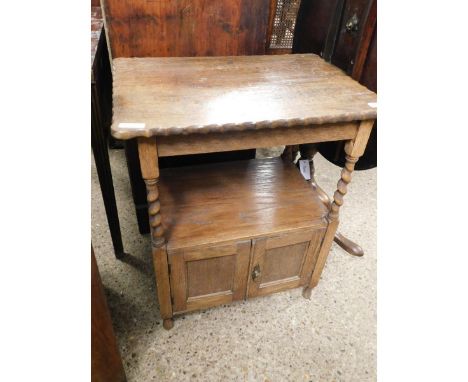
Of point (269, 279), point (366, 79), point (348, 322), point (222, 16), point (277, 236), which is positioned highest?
point (222, 16)

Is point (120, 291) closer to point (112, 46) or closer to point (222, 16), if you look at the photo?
point (112, 46)

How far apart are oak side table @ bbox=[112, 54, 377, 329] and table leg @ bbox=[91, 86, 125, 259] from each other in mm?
162

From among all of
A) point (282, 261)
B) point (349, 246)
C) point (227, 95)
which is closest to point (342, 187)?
point (282, 261)

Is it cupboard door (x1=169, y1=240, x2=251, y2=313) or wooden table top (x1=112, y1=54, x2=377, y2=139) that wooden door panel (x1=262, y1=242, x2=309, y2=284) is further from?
wooden table top (x1=112, y1=54, x2=377, y2=139)

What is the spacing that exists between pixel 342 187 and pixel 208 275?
53 cm

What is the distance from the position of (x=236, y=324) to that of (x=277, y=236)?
0.43 metres

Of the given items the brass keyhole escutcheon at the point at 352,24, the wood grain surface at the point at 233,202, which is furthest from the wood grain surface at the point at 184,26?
the wood grain surface at the point at 233,202

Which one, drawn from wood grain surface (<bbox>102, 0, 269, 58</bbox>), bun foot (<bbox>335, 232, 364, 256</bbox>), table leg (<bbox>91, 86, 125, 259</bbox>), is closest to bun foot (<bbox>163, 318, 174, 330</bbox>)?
table leg (<bbox>91, 86, 125, 259</bbox>)

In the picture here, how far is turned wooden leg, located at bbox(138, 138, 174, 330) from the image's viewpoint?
0.81 m

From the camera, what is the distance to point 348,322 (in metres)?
1.31

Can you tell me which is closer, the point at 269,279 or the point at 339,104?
the point at 339,104

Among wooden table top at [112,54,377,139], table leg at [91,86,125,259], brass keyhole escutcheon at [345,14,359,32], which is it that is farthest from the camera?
brass keyhole escutcheon at [345,14,359,32]

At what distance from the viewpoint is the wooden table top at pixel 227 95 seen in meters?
0.80

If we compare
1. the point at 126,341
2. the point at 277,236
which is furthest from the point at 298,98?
the point at 126,341
